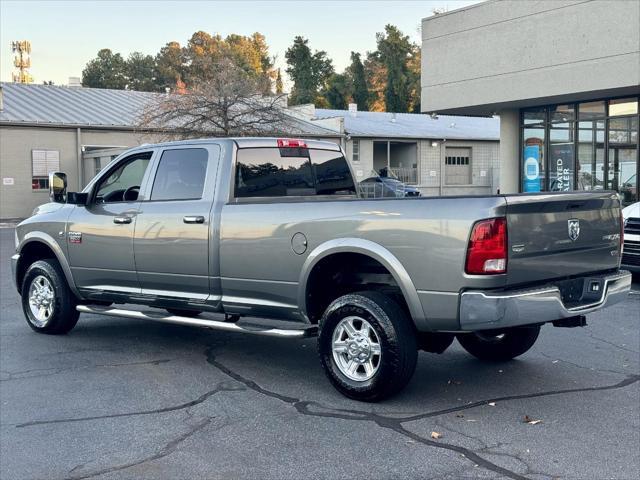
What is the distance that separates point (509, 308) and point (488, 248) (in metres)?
0.43

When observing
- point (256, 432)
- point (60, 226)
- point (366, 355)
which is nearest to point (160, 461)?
point (256, 432)

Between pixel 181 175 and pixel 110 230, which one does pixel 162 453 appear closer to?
pixel 181 175

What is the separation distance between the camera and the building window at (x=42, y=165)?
113ft

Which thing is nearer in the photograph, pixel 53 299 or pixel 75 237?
pixel 75 237

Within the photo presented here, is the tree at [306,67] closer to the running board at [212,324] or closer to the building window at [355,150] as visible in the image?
the building window at [355,150]

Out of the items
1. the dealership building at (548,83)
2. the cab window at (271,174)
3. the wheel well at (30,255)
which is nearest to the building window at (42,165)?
the dealership building at (548,83)

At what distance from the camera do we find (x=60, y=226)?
8.12 metres

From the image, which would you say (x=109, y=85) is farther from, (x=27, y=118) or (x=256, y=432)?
(x=256, y=432)

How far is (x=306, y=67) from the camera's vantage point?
256ft

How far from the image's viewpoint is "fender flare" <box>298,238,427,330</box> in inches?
215

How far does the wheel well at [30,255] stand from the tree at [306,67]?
2698 inches

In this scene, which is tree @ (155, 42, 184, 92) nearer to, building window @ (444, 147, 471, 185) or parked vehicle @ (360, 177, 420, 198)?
building window @ (444, 147, 471, 185)

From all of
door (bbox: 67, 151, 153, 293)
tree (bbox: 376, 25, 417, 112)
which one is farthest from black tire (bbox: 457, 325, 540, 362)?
tree (bbox: 376, 25, 417, 112)

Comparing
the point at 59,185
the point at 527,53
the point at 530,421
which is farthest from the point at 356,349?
the point at 527,53
